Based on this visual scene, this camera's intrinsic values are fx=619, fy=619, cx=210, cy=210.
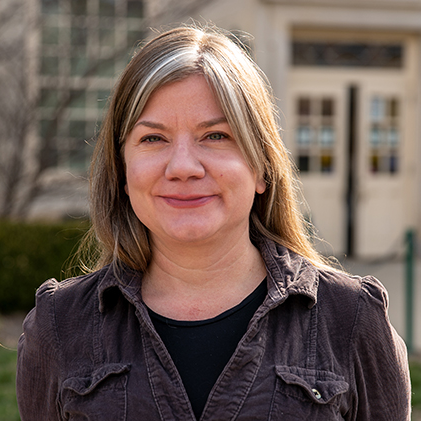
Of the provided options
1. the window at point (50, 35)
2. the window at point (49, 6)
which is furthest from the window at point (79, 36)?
the window at point (50, 35)

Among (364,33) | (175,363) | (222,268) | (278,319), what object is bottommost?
(175,363)

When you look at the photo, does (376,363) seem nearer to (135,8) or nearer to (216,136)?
(216,136)

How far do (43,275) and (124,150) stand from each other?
460cm

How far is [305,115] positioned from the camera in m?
8.77

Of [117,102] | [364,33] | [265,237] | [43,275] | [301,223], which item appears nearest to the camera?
[117,102]

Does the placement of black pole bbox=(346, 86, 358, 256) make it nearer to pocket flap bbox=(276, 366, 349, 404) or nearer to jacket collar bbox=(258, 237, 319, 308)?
jacket collar bbox=(258, 237, 319, 308)

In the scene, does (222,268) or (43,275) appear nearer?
(222,268)

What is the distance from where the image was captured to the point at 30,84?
268 inches

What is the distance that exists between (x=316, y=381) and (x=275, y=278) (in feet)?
1.05

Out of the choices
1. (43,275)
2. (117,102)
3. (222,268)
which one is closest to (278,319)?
(222,268)

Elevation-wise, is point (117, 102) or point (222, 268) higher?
point (117, 102)

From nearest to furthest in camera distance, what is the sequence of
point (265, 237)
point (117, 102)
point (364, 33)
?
point (117, 102), point (265, 237), point (364, 33)

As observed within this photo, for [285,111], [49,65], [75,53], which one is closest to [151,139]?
[75,53]

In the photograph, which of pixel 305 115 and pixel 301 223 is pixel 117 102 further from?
pixel 305 115
